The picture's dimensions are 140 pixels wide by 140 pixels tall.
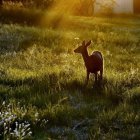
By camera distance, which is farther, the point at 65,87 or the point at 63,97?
the point at 65,87

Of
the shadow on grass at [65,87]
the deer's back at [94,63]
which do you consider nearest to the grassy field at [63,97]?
the shadow on grass at [65,87]

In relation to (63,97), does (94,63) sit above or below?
above

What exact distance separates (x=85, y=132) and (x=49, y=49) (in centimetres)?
1001

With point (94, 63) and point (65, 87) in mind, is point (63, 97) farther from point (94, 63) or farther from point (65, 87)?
point (94, 63)

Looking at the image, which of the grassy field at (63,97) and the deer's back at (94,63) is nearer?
the grassy field at (63,97)

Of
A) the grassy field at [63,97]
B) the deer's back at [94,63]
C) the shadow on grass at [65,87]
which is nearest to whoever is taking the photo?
the grassy field at [63,97]

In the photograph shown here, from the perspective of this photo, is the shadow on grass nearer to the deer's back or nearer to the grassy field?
the grassy field

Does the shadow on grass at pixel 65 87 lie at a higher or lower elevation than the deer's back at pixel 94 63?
lower

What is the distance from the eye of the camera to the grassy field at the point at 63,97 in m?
8.73

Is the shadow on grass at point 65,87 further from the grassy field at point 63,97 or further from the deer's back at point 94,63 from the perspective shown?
the deer's back at point 94,63

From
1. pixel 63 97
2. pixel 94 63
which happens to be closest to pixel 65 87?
pixel 94 63

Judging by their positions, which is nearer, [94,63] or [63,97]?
[63,97]

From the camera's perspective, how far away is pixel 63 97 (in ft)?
35.0

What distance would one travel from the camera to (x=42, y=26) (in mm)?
25312
